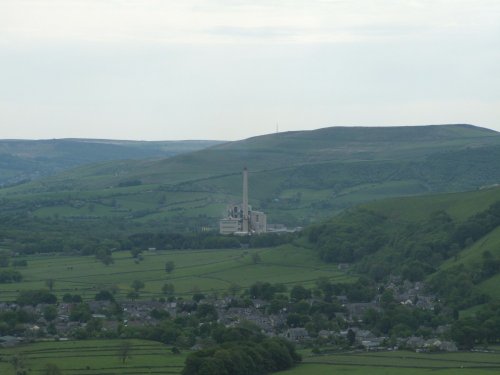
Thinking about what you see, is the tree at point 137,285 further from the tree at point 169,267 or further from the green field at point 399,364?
the green field at point 399,364

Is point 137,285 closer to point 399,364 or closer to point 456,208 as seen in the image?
point 456,208

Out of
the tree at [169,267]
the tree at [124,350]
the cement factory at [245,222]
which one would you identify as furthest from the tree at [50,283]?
the cement factory at [245,222]

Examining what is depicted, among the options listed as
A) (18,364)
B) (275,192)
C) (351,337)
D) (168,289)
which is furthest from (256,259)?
(275,192)

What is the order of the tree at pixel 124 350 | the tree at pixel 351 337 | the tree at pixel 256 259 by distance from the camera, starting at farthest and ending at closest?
the tree at pixel 256 259 < the tree at pixel 351 337 < the tree at pixel 124 350

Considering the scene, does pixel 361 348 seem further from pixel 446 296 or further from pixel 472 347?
pixel 446 296

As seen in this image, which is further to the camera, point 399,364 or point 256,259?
point 256,259

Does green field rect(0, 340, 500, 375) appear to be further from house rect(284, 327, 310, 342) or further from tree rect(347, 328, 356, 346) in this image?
house rect(284, 327, 310, 342)

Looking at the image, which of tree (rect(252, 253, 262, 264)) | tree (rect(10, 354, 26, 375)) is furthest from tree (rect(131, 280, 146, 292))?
tree (rect(10, 354, 26, 375))
